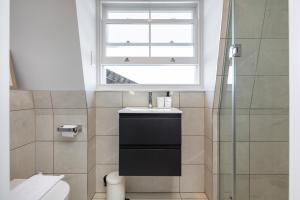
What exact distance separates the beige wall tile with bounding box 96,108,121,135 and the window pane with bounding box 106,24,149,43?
2.45 ft

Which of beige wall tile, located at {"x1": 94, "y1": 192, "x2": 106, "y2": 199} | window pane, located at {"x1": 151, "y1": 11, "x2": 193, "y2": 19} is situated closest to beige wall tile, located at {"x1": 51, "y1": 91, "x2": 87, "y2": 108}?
beige wall tile, located at {"x1": 94, "y1": 192, "x2": 106, "y2": 199}

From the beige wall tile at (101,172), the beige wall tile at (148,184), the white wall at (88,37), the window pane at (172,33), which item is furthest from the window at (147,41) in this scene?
the beige wall tile at (148,184)

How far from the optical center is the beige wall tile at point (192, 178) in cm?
223

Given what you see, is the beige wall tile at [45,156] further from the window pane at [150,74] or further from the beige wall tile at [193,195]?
the beige wall tile at [193,195]

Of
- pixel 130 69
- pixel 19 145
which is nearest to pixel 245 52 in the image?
pixel 130 69

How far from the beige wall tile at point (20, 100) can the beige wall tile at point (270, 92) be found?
167 cm

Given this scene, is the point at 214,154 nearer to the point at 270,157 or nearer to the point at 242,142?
the point at 242,142

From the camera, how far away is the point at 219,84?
5.84ft

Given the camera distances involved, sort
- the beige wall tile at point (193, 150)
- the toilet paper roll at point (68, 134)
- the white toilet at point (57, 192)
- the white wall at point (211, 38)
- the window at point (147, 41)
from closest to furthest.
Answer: the white toilet at point (57, 192)
the white wall at point (211, 38)
the toilet paper roll at point (68, 134)
the beige wall tile at point (193, 150)
the window at point (147, 41)

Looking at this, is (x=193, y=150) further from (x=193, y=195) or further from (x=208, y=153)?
(x=193, y=195)

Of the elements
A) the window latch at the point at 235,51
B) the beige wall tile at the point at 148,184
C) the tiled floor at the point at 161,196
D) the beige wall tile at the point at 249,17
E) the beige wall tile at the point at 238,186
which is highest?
the beige wall tile at the point at 249,17

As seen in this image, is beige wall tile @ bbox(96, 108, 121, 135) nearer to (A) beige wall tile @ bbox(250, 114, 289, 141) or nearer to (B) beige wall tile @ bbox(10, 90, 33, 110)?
(B) beige wall tile @ bbox(10, 90, 33, 110)

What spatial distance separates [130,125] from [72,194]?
85 centimetres

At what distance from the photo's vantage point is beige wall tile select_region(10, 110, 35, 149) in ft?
5.34
